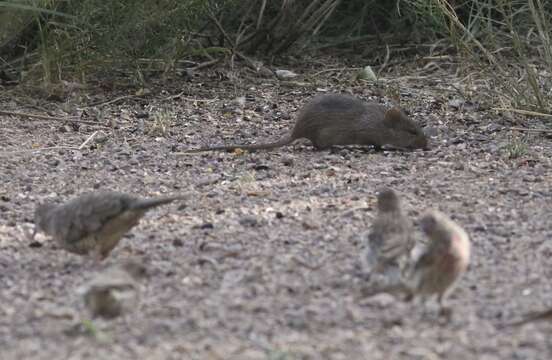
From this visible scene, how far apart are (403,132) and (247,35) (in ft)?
11.0

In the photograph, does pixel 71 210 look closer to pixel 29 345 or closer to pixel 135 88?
pixel 29 345

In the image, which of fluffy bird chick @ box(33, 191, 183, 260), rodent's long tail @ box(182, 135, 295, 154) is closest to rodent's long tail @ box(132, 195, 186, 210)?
fluffy bird chick @ box(33, 191, 183, 260)

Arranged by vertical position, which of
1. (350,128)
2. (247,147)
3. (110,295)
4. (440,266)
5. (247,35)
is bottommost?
(247,147)

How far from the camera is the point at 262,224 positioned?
5484 mm

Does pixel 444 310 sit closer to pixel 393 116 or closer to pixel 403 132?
pixel 403 132

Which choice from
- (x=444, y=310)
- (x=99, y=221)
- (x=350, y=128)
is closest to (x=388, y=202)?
(x=444, y=310)

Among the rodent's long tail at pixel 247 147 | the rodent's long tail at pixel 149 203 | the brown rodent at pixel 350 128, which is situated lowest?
the rodent's long tail at pixel 247 147

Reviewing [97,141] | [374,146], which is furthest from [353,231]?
[97,141]

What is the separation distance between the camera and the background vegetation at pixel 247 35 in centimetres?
823

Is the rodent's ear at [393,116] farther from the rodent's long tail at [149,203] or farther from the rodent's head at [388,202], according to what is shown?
the rodent's long tail at [149,203]

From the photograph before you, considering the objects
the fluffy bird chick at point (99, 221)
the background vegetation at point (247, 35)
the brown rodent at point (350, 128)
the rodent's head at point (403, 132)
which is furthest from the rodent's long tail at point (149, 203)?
the rodent's head at point (403, 132)

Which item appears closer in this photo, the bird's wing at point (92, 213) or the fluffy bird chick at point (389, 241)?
the fluffy bird chick at point (389, 241)

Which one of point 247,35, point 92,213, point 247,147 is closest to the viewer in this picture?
point 92,213

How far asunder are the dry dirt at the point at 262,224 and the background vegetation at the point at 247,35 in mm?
315
